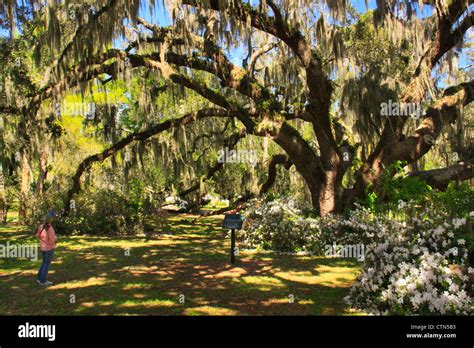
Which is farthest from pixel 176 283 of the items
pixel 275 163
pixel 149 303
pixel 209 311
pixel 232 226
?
pixel 275 163

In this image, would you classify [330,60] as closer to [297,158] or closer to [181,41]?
[297,158]

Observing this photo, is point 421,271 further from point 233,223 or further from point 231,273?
point 233,223

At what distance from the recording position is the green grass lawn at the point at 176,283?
6906mm

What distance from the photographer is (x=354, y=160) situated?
51.6 ft

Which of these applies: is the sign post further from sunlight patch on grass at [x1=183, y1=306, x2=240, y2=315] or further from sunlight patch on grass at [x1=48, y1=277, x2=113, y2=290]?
→ sunlight patch on grass at [x1=183, y1=306, x2=240, y2=315]

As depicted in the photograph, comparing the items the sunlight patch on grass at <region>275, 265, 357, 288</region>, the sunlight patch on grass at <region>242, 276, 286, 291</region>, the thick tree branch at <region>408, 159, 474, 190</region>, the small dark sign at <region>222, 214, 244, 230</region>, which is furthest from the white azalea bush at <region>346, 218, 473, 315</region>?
the thick tree branch at <region>408, 159, 474, 190</region>

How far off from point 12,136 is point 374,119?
57.6ft

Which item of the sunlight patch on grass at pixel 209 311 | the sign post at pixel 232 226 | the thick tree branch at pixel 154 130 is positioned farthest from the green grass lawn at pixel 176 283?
the thick tree branch at pixel 154 130

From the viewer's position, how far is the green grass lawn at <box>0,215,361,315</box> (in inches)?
272

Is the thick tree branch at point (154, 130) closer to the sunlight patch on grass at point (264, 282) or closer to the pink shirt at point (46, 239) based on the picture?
the sunlight patch on grass at point (264, 282)

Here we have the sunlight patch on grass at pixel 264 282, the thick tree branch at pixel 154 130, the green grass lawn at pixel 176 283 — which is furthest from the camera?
the thick tree branch at pixel 154 130

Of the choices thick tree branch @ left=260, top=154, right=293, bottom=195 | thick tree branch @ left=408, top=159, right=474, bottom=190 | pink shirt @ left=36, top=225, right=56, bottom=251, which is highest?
thick tree branch @ left=260, top=154, right=293, bottom=195

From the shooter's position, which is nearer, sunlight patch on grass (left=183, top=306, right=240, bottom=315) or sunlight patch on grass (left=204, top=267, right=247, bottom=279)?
sunlight patch on grass (left=183, top=306, right=240, bottom=315)
